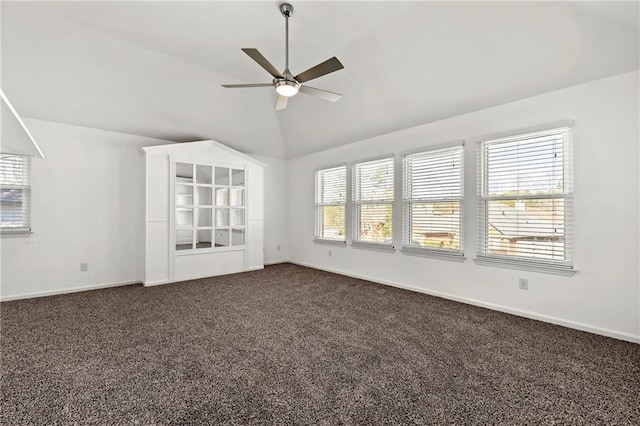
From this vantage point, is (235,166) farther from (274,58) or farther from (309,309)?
(309,309)

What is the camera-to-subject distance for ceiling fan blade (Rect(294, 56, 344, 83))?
2.41 m

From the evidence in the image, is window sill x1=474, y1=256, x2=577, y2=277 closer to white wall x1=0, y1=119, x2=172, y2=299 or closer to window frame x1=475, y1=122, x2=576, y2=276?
window frame x1=475, y1=122, x2=576, y2=276

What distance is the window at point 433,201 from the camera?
3.90 meters

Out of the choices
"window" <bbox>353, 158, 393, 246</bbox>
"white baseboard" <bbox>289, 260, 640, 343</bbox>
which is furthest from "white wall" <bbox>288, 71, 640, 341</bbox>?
"window" <bbox>353, 158, 393, 246</bbox>

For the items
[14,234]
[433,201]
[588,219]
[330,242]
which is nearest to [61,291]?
[14,234]

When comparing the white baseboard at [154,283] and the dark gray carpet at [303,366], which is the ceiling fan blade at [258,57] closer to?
the dark gray carpet at [303,366]

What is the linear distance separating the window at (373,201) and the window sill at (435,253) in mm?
355

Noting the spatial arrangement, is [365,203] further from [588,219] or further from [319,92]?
[588,219]

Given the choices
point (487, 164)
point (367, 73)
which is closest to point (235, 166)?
point (367, 73)

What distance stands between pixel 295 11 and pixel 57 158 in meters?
3.95

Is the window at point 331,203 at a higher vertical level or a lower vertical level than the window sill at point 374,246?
higher

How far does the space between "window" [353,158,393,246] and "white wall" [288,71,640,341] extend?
43.8 inches

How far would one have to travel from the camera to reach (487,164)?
3592mm

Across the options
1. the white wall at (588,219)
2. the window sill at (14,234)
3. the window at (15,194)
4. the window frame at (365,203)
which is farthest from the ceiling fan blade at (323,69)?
the window sill at (14,234)
